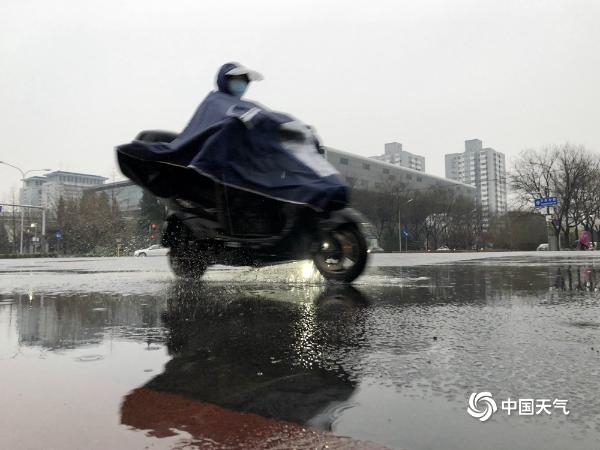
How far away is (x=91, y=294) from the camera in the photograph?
18.0 ft

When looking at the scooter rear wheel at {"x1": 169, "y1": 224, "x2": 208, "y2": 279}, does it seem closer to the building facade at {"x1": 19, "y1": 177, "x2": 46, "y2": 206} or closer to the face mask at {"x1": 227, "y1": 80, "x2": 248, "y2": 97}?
the face mask at {"x1": 227, "y1": 80, "x2": 248, "y2": 97}

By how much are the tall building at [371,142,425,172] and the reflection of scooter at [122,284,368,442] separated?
100354 millimetres

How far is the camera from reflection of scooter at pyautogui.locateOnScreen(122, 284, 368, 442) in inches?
75.7

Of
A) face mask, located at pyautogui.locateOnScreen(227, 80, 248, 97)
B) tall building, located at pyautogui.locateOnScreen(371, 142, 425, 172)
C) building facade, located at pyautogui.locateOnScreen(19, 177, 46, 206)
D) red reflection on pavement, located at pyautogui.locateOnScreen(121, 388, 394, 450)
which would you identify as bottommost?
red reflection on pavement, located at pyautogui.locateOnScreen(121, 388, 394, 450)

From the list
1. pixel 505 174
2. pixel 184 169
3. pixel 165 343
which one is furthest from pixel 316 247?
pixel 505 174

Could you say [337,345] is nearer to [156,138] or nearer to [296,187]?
[296,187]

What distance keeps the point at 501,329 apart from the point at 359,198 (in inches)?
2349

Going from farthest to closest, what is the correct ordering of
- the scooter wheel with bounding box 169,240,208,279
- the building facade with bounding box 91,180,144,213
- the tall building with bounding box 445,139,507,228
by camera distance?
the tall building with bounding box 445,139,507,228 < the building facade with bounding box 91,180,144,213 < the scooter wheel with bounding box 169,240,208,279

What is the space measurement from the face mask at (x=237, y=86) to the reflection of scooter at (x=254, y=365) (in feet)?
8.91

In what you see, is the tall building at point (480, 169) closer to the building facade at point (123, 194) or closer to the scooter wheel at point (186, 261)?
the building facade at point (123, 194)

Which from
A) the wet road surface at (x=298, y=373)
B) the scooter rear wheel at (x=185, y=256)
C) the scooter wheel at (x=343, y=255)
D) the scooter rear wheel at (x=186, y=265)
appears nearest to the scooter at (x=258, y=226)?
the scooter wheel at (x=343, y=255)

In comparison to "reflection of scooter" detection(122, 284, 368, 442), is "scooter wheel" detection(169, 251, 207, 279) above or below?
above

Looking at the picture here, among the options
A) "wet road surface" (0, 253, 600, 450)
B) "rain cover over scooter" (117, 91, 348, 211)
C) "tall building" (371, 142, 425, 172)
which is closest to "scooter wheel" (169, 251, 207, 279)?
"rain cover over scooter" (117, 91, 348, 211)

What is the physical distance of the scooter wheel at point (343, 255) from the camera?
577 cm
